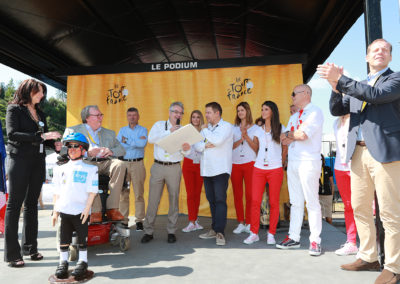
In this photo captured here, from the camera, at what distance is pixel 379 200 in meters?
2.28

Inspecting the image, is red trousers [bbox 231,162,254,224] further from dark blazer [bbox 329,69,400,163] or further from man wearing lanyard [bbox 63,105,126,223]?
dark blazer [bbox 329,69,400,163]

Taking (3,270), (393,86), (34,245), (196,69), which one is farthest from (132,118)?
(393,86)

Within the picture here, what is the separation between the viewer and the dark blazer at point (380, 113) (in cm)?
215

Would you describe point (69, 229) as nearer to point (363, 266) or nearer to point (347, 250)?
point (363, 266)

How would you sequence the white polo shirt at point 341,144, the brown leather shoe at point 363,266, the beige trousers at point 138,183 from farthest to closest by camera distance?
the beige trousers at point 138,183
the white polo shirt at point 341,144
the brown leather shoe at point 363,266

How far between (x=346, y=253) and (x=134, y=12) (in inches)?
189

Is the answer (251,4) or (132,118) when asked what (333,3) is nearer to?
(251,4)

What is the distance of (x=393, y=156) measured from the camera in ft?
7.11

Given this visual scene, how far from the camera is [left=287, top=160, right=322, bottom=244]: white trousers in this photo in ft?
10.2

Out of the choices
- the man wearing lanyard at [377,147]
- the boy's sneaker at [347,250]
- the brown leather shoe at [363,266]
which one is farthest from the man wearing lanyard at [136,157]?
the man wearing lanyard at [377,147]

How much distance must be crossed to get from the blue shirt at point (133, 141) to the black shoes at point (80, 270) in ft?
8.17

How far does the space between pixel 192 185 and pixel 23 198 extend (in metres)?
2.35

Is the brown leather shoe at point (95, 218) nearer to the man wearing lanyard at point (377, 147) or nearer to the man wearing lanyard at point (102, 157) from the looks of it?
the man wearing lanyard at point (102, 157)

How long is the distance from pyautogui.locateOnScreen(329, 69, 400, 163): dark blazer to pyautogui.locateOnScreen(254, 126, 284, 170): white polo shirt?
1.11 m
